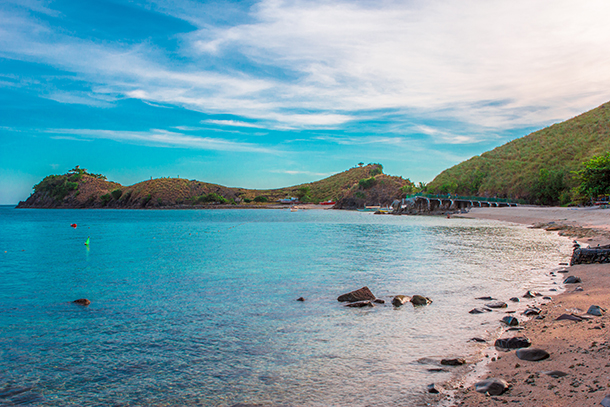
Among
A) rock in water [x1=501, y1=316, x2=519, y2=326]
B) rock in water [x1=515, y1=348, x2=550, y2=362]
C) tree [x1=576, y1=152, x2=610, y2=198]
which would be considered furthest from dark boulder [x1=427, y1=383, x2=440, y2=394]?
tree [x1=576, y1=152, x2=610, y2=198]

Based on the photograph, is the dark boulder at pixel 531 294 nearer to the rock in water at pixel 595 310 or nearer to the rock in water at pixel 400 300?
the rock in water at pixel 595 310

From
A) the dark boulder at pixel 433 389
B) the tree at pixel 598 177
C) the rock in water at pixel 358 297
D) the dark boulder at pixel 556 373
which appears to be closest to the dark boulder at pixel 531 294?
the rock in water at pixel 358 297

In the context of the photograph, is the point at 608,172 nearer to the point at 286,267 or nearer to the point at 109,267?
the point at 286,267

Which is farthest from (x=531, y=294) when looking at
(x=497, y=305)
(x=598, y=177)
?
(x=598, y=177)

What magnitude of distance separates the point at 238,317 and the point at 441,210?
133676 millimetres

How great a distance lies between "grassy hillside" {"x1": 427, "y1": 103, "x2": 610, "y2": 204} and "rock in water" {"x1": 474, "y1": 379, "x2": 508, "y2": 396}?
11291cm

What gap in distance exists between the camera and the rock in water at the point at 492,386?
6340mm

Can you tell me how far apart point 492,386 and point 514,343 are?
2.70 m

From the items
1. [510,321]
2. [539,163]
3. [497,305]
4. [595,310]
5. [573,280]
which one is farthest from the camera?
[539,163]

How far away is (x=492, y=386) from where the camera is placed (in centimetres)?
647

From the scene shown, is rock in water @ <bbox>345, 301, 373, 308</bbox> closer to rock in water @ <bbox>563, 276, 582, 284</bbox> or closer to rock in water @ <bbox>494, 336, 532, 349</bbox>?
rock in water @ <bbox>494, 336, 532, 349</bbox>

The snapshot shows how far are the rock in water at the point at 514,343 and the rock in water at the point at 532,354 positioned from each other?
0.74 m

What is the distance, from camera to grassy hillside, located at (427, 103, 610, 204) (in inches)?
4350

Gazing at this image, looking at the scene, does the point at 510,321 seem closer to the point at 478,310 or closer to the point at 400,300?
the point at 478,310
